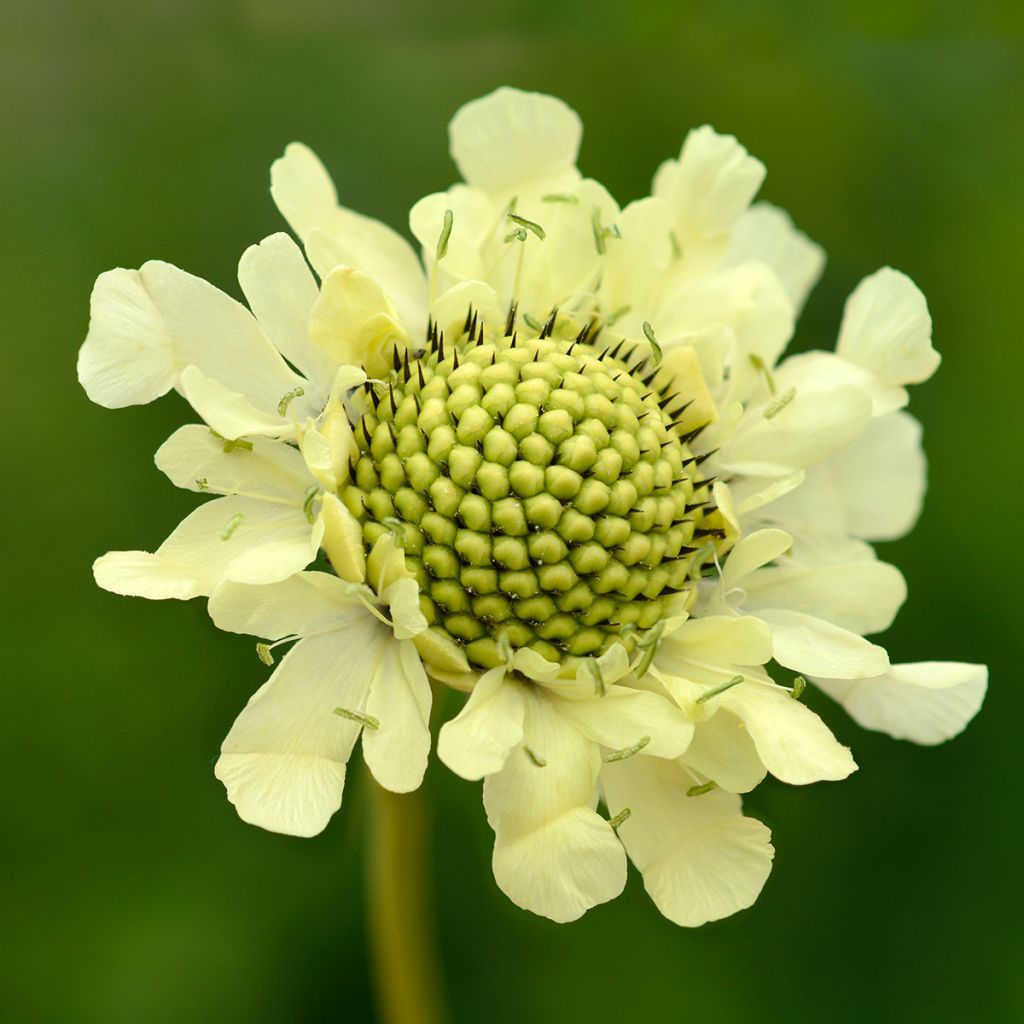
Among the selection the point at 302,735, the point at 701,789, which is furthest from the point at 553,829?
the point at 302,735

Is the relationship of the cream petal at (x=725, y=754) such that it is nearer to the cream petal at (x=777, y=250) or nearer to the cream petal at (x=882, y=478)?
the cream petal at (x=882, y=478)

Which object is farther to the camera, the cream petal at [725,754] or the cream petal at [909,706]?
the cream petal at [909,706]

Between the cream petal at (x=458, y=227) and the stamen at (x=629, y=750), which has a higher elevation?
the cream petal at (x=458, y=227)

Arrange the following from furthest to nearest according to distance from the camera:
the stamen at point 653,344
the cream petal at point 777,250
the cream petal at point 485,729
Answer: the cream petal at point 777,250, the stamen at point 653,344, the cream petal at point 485,729

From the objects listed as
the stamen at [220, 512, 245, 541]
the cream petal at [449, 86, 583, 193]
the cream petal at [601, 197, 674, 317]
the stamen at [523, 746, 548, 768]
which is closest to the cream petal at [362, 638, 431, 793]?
the stamen at [523, 746, 548, 768]

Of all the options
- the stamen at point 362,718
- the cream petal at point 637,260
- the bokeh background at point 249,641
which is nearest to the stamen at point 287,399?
the stamen at point 362,718

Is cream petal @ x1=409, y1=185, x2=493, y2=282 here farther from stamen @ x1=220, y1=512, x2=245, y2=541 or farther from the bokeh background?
the bokeh background

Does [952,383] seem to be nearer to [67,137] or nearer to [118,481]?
[118,481]

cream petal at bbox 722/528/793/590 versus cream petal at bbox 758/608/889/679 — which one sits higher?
cream petal at bbox 722/528/793/590
